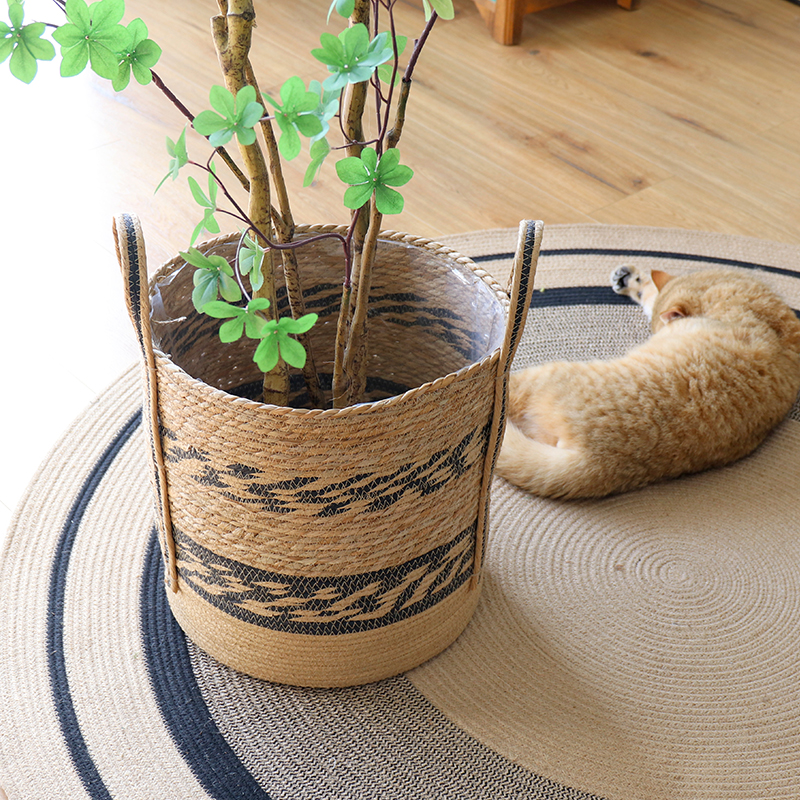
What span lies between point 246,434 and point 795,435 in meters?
0.97

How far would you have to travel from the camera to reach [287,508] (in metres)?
0.84

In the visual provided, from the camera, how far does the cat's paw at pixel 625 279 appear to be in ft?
5.39

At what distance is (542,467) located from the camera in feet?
4.04

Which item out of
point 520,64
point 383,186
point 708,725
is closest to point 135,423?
point 383,186

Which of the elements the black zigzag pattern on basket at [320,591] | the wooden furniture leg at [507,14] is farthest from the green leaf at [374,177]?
the wooden furniture leg at [507,14]

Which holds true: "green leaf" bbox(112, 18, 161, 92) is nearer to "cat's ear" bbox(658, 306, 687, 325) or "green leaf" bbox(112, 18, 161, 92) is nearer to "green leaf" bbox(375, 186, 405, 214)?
"green leaf" bbox(375, 186, 405, 214)

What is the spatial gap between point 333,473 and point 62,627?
0.49m

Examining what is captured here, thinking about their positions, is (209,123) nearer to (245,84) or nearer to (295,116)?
(295,116)

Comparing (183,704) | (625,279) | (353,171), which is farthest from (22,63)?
(625,279)

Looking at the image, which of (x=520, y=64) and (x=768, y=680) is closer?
(x=768, y=680)

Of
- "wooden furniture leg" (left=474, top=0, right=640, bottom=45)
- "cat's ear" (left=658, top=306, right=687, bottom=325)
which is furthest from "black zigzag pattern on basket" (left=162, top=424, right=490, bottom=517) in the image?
"wooden furniture leg" (left=474, top=0, right=640, bottom=45)

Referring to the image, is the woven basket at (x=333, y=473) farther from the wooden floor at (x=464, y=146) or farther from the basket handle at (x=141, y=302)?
the wooden floor at (x=464, y=146)

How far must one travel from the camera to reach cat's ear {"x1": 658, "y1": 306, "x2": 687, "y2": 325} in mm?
1426

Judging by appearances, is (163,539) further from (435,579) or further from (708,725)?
(708,725)
